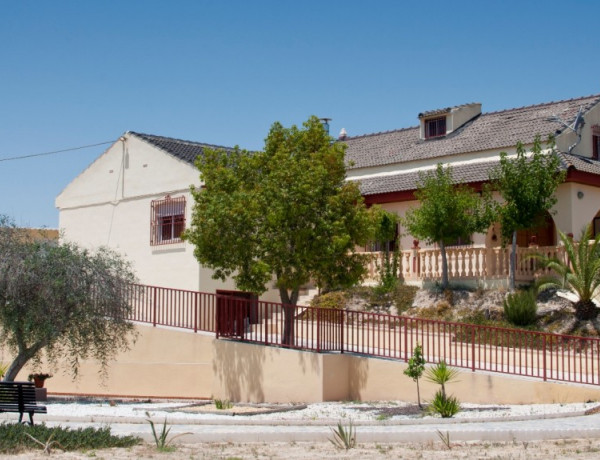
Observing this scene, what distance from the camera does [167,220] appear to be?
29.7 meters

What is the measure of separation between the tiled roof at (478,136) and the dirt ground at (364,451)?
17875mm

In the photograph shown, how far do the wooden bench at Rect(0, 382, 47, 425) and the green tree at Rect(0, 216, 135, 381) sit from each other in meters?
4.72

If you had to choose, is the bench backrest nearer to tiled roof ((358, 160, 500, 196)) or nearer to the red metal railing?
the red metal railing

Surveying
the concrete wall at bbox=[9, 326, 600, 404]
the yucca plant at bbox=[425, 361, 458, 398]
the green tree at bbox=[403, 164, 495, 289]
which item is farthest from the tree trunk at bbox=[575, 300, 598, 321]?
the yucca plant at bbox=[425, 361, 458, 398]

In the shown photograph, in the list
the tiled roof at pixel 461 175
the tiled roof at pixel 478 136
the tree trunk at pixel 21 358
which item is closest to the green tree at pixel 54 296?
the tree trunk at pixel 21 358

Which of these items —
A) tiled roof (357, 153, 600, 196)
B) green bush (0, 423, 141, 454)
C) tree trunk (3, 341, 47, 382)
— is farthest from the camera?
tiled roof (357, 153, 600, 196)

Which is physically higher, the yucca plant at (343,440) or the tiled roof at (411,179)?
the tiled roof at (411,179)

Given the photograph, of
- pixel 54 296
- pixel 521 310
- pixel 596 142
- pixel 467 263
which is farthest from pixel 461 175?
pixel 54 296

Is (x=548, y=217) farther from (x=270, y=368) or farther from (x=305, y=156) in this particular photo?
(x=270, y=368)

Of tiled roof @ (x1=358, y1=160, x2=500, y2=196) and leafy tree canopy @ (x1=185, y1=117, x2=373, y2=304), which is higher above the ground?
tiled roof @ (x1=358, y1=160, x2=500, y2=196)

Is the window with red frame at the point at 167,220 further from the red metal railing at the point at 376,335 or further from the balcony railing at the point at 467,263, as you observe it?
the balcony railing at the point at 467,263

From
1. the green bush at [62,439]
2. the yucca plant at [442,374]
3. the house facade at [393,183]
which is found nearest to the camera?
the green bush at [62,439]

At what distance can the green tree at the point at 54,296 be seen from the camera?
19.2 meters

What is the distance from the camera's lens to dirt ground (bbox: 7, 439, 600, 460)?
11.8m
